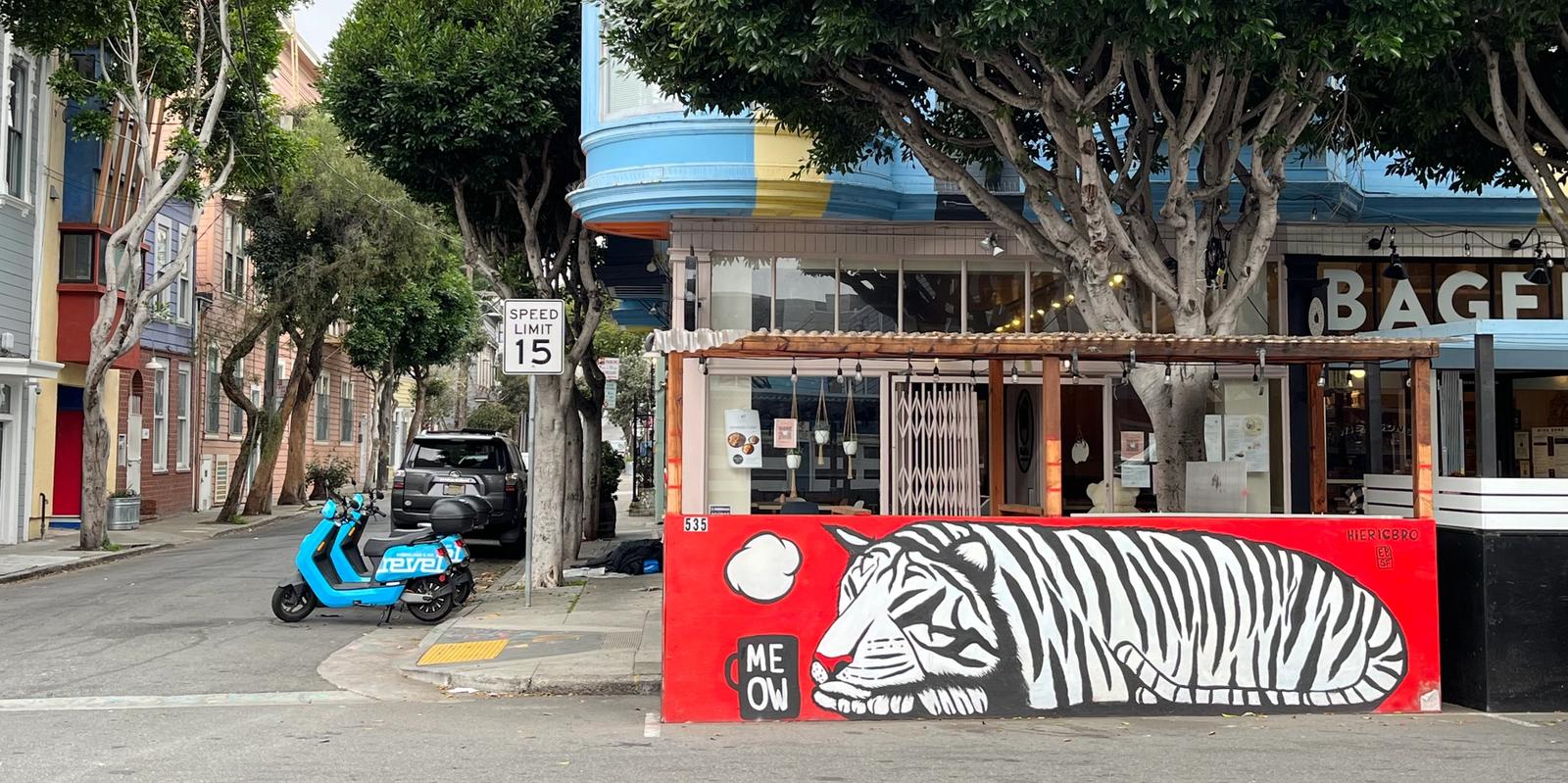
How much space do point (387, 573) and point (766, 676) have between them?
5288 mm

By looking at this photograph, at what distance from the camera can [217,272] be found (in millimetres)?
32781

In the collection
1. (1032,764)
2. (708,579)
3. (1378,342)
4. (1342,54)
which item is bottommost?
(1032,764)

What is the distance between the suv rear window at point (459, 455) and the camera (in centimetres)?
1836

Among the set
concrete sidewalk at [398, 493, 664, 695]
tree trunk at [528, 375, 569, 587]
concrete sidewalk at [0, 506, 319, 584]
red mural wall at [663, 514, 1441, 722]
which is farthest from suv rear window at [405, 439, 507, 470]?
red mural wall at [663, 514, 1441, 722]

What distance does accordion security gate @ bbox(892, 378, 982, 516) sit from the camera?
43.0 feet

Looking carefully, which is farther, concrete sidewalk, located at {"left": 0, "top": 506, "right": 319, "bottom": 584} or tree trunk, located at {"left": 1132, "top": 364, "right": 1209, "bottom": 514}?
concrete sidewalk, located at {"left": 0, "top": 506, "right": 319, "bottom": 584}

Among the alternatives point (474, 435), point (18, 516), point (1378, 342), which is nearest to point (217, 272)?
point (18, 516)

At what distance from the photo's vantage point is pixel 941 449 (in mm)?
13148

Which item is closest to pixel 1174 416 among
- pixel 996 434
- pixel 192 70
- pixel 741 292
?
pixel 996 434

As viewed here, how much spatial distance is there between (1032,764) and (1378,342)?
11.8 feet

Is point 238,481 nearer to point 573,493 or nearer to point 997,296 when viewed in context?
point 573,493

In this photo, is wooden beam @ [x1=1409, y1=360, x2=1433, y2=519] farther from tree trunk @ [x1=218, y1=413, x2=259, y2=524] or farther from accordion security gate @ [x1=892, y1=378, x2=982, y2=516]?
tree trunk @ [x1=218, y1=413, x2=259, y2=524]

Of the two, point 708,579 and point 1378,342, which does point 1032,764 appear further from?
point 1378,342

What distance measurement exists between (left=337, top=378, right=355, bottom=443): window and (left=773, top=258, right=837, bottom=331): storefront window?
Result: 112 feet
